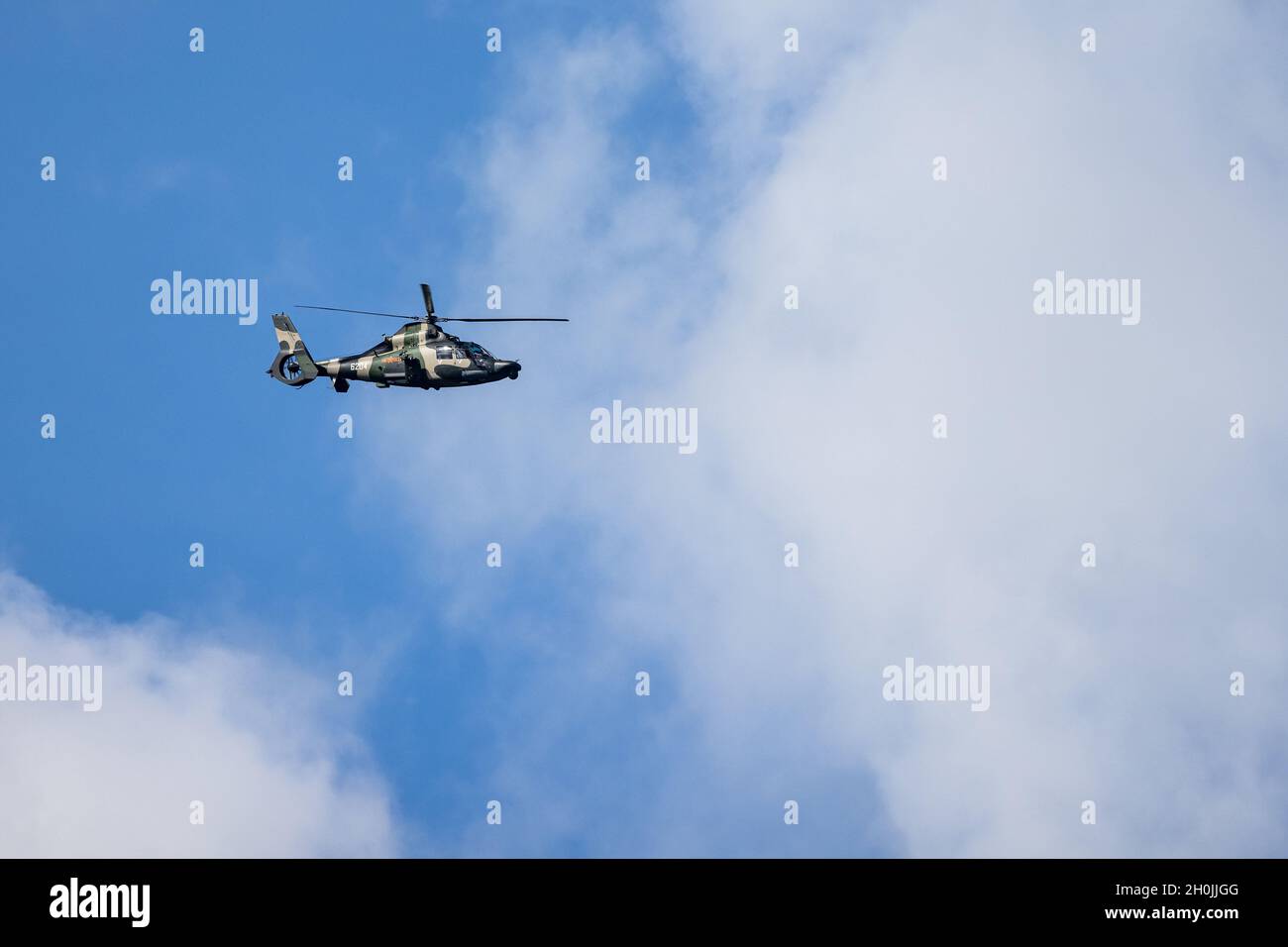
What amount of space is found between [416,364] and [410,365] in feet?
1.31

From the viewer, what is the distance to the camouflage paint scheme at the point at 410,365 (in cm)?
9969

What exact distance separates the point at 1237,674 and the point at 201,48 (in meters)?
66.6

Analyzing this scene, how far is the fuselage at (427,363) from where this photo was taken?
99625 mm

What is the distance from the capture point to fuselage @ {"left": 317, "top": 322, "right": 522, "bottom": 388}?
9962 centimetres

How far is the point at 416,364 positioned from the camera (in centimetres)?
10069
